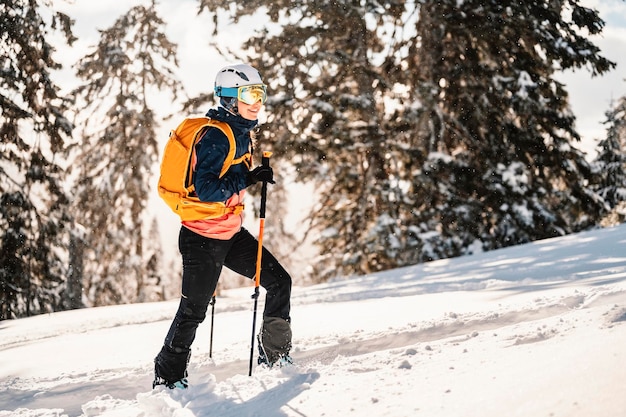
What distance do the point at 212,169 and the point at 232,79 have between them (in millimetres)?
679

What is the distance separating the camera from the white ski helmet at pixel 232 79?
11.3 feet

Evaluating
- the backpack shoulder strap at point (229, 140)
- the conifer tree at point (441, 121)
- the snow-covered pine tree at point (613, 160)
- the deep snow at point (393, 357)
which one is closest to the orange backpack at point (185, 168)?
the backpack shoulder strap at point (229, 140)

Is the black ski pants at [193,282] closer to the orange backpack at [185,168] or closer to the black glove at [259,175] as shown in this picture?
the orange backpack at [185,168]

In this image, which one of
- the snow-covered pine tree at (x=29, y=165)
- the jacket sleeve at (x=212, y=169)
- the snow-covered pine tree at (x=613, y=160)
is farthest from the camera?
the snow-covered pine tree at (x=613, y=160)

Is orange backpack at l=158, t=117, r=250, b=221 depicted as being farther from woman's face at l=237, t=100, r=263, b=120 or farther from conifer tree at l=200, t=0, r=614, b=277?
conifer tree at l=200, t=0, r=614, b=277

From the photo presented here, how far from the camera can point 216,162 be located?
125 inches

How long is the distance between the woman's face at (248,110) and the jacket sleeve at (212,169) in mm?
255

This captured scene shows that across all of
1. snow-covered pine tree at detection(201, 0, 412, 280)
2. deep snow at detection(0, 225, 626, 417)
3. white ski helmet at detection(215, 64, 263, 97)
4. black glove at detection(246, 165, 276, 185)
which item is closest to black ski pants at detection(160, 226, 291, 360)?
deep snow at detection(0, 225, 626, 417)

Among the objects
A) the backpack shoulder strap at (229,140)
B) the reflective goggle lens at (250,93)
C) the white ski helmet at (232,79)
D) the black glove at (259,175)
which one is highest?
the white ski helmet at (232,79)

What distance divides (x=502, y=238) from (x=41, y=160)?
11.0m

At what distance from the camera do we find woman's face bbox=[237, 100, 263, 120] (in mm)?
3414

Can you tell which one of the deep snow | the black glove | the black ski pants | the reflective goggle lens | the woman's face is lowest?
the deep snow

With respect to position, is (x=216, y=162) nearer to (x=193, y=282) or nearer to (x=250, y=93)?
(x=250, y=93)

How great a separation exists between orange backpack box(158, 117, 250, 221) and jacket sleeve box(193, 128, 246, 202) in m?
0.04
